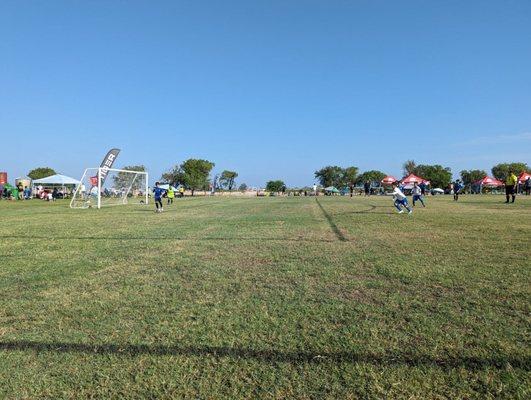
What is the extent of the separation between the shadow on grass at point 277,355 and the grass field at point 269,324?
2 cm

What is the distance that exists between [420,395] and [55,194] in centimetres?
5982

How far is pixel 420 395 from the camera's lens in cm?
265

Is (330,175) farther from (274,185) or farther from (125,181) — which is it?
(125,181)

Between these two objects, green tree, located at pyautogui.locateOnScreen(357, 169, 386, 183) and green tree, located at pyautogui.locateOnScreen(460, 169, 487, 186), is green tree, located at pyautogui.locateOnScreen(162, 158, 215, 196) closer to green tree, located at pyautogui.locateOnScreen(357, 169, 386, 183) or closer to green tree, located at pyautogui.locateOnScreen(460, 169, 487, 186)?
green tree, located at pyautogui.locateOnScreen(357, 169, 386, 183)

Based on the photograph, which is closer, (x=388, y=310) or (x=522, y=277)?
(x=388, y=310)

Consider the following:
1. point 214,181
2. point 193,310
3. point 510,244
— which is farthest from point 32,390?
point 214,181

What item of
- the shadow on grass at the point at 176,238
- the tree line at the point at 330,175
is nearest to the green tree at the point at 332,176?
the tree line at the point at 330,175

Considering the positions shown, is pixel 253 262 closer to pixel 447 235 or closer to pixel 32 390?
pixel 32 390

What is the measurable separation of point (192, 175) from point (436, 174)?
67.5m

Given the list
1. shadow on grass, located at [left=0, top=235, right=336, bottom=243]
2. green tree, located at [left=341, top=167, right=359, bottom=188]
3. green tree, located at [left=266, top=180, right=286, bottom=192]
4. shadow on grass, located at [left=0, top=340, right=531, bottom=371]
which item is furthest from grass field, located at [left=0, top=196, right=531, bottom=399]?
green tree, located at [left=341, top=167, right=359, bottom=188]

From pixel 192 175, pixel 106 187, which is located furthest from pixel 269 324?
pixel 192 175

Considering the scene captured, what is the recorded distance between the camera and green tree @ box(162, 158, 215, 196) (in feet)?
325

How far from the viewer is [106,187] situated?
30.4m

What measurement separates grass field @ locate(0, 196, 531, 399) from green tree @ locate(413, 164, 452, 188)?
379 feet
